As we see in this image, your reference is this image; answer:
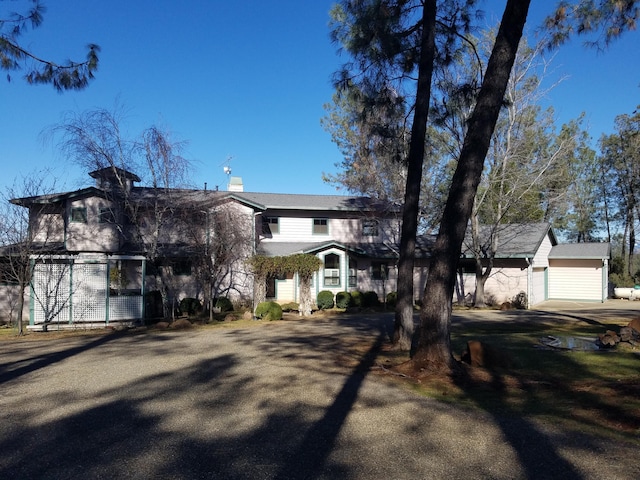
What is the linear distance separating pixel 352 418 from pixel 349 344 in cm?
629

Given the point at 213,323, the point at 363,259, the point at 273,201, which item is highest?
the point at 273,201

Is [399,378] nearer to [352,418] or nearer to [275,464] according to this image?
[352,418]

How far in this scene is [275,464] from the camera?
176 inches

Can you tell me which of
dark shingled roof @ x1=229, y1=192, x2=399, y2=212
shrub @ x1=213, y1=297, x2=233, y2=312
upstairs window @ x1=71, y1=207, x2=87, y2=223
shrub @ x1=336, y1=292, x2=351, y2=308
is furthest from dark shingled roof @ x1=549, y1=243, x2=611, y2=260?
upstairs window @ x1=71, y1=207, x2=87, y2=223

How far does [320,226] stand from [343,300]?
5396 mm

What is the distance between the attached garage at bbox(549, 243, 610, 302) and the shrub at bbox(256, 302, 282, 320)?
59.8 ft

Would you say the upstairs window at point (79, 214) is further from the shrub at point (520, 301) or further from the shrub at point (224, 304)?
the shrub at point (520, 301)

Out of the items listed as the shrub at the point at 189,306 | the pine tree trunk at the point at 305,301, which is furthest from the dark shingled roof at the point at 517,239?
the shrub at the point at 189,306

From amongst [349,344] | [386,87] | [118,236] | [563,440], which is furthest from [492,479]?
[118,236]

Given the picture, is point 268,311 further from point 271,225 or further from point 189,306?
point 271,225

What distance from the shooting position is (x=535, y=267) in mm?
26078

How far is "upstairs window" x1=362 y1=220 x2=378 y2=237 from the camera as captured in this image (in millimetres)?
27531

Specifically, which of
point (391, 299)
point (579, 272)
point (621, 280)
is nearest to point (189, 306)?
point (391, 299)

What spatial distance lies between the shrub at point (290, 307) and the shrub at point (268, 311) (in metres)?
3.35
